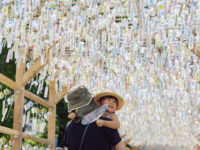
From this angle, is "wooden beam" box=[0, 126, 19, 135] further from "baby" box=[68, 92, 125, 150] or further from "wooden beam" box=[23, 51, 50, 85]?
"baby" box=[68, 92, 125, 150]

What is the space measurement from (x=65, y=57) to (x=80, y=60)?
0.27 metres

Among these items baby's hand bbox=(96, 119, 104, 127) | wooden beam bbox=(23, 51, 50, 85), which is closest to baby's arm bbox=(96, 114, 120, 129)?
baby's hand bbox=(96, 119, 104, 127)

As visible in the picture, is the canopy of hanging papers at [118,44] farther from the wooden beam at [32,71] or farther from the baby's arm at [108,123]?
the baby's arm at [108,123]

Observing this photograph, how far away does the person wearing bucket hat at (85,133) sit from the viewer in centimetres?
219

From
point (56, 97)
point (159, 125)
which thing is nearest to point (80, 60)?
point (56, 97)

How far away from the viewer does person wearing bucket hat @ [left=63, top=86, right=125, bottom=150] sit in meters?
2.19

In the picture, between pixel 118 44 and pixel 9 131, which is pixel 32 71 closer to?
pixel 9 131

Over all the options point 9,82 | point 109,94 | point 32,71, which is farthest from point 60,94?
point 109,94

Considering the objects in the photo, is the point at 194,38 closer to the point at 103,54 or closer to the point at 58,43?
the point at 103,54

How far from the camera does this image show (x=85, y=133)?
223 cm

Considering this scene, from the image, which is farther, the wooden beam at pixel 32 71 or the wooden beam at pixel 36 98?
the wooden beam at pixel 36 98

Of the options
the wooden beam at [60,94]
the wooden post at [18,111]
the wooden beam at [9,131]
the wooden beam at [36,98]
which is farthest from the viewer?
the wooden beam at [60,94]

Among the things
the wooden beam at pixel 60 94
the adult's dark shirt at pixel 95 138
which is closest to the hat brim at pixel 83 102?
the adult's dark shirt at pixel 95 138

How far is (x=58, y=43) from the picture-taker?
475 centimetres
